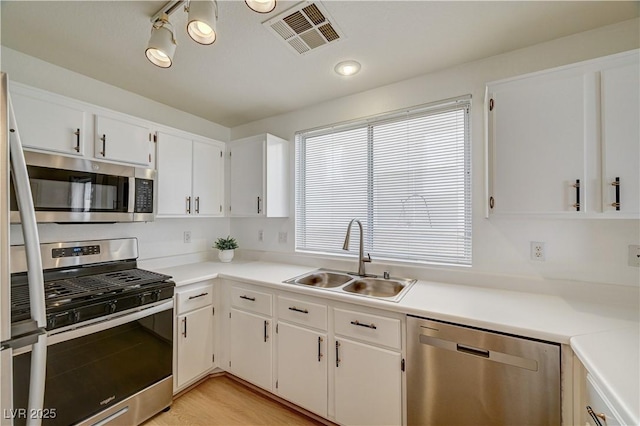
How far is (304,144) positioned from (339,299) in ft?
5.35

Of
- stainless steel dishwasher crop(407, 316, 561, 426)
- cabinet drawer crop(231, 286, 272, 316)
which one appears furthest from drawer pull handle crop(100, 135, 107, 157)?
stainless steel dishwasher crop(407, 316, 561, 426)

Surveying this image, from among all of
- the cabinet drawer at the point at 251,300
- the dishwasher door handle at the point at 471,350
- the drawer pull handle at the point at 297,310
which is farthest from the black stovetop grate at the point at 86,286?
the dishwasher door handle at the point at 471,350

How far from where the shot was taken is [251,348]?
2.07 m

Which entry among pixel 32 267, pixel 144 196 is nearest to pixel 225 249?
pixel 144 196

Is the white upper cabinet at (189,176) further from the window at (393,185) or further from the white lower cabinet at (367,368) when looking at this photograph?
the white lower cabinet at (367,368)

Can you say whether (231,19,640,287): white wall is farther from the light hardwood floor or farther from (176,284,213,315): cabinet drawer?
(176,284,213,315): cabinet drawer

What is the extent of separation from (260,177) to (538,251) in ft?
7.20

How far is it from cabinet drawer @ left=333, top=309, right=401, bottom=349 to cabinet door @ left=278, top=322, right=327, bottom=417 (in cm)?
18

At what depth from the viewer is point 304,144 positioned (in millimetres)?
2697

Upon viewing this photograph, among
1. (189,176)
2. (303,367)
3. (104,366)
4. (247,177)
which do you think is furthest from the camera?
(247,177)

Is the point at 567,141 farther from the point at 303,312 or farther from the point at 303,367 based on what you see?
the point at 303,367

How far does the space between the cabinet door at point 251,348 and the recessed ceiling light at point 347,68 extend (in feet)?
6.24

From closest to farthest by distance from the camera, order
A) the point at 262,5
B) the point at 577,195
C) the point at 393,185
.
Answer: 1. the point at 262,5
2. the point at 577,195
3. the point at 393,185

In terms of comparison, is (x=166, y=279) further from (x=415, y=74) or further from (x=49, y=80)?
(x=415, y=74)
